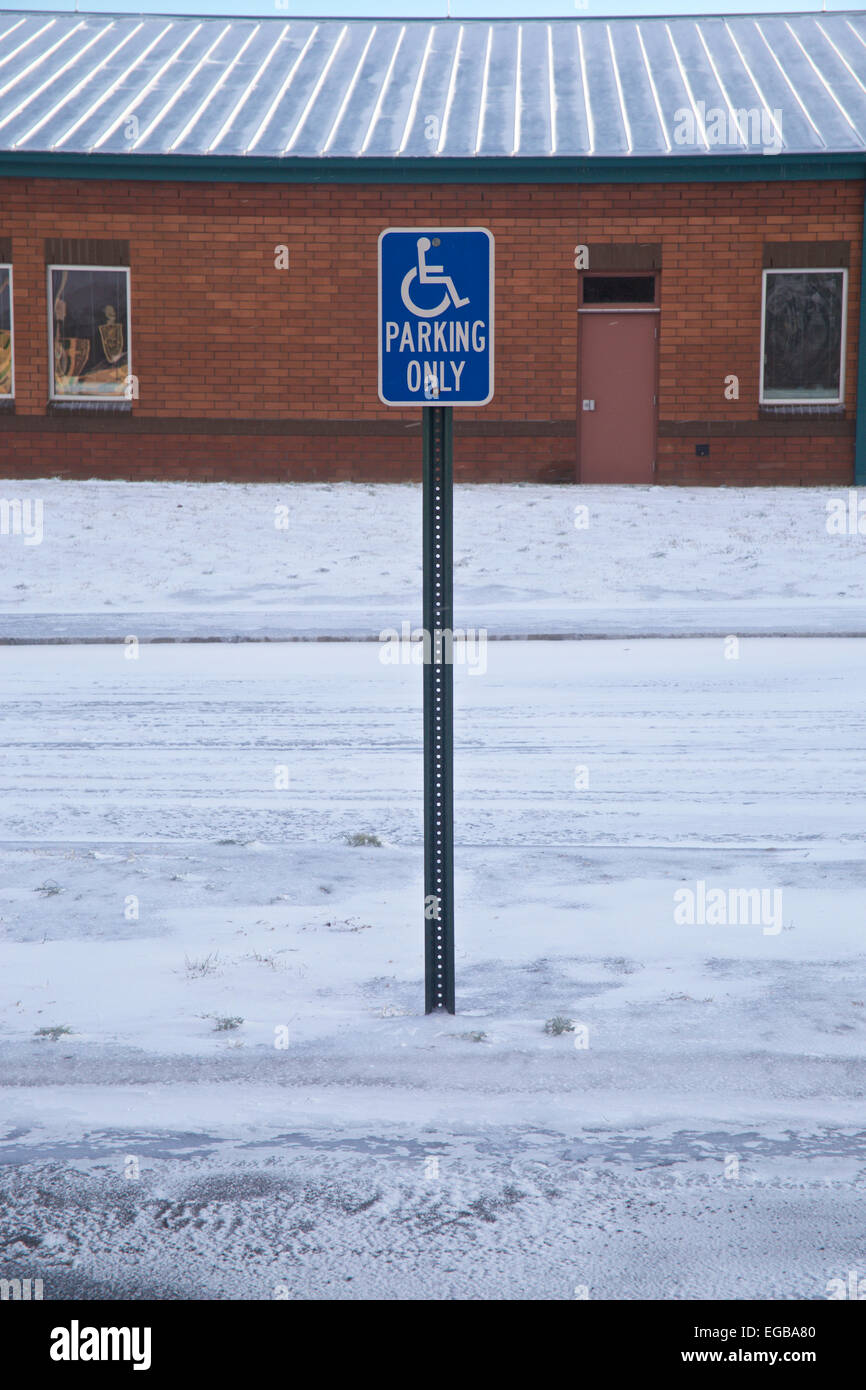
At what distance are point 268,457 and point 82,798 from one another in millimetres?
14737

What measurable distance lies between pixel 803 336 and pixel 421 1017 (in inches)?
721

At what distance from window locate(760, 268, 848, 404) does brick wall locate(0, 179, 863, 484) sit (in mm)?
215

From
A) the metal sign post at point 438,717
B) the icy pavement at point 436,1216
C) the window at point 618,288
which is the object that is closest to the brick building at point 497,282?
the window at point 618,288

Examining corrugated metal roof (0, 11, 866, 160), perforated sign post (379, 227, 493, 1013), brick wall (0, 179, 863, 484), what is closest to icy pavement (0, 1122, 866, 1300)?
perforated sign post (379, 227, 493, 1013)

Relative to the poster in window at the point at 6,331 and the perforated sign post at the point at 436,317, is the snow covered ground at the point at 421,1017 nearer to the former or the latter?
the perforated sign post at the point at 436,317

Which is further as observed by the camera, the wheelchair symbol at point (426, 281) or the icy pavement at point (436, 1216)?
the wheelchair symbol at point (426, 281)

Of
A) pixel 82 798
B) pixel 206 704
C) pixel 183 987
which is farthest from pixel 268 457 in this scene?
pixel 183 987

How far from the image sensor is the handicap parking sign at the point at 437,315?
13.8 feet

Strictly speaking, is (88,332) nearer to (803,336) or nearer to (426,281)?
(803,336)

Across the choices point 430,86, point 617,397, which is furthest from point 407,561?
point 430,86

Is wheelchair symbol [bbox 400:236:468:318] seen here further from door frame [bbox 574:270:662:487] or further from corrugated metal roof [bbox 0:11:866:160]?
door frame [bbox 574:270:662:487]

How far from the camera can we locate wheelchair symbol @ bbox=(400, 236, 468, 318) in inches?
166

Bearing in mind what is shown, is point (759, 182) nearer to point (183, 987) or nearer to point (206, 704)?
point (206, 704)

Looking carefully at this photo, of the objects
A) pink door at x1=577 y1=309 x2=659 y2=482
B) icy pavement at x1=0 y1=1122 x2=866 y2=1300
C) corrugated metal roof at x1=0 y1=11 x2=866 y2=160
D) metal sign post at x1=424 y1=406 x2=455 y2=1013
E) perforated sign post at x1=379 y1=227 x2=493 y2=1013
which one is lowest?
icy pavement at x1=0 y1=1122 x2=866 y2=1300
